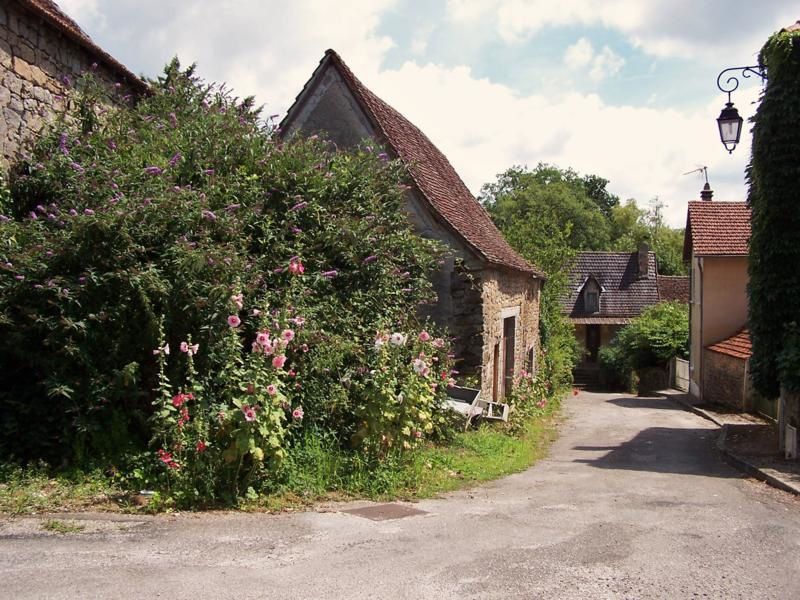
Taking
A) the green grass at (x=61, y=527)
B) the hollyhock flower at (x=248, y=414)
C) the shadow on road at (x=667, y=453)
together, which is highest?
the hollyhock flower at (x=248, y=414)

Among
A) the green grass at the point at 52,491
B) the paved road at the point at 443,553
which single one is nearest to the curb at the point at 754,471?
the paved road at the point at 443,553

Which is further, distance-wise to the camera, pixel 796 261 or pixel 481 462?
pixel 796 261

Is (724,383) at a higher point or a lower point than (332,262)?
lower

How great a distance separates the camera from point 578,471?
35.8 ft

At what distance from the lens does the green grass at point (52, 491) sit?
237 inches

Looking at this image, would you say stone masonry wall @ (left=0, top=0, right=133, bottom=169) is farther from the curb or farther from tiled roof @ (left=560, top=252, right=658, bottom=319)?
tiled roof @ (left=560, top=252, right=658, bottom=319)

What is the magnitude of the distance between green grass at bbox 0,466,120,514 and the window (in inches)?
1517

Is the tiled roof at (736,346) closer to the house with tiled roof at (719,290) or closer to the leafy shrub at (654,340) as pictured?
the house with tiled roof at (719,290)

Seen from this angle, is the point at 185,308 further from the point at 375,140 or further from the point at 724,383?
the point at 724,383

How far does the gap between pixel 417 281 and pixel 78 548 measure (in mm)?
6579

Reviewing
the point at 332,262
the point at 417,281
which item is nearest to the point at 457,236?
the point at 417,281

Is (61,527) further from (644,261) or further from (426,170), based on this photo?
(644,261)

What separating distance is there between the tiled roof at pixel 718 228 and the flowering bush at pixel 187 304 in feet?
55.9

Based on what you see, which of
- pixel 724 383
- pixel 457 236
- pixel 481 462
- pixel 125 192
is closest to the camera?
pixel 125 192
